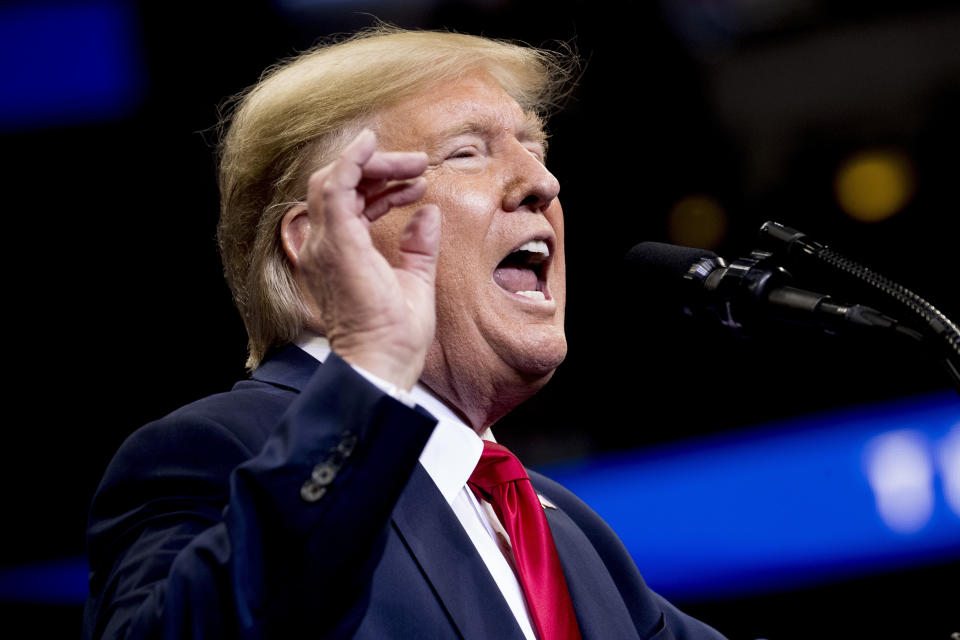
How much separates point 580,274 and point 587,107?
0.47m

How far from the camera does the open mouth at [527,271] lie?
63.3 inches

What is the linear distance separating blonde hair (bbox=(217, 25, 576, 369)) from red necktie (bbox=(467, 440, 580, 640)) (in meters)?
0.38

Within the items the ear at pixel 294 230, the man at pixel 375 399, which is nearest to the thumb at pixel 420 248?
the man at pixel 375 399

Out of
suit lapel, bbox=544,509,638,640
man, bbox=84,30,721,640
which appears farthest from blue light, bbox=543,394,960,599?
suit lapel, bbox=544,509,638,640

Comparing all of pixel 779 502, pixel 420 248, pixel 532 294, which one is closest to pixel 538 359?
pixel 532 294

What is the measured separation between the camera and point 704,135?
281 centimetres

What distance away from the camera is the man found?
0.90 m

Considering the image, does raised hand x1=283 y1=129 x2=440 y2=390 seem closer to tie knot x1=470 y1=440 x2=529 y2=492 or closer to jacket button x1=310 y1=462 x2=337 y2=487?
jacket button x1=310 y1=462 x2=337 y2=487

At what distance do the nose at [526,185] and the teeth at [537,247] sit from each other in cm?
5

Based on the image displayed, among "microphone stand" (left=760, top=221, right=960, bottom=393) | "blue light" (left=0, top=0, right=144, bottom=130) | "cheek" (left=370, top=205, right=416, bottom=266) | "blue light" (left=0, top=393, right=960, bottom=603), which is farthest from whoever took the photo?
"blue light" (left=0, top=393, right=960, bottom=603)

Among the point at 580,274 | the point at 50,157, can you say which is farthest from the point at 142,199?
the point at 580,274

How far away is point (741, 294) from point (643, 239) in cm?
161

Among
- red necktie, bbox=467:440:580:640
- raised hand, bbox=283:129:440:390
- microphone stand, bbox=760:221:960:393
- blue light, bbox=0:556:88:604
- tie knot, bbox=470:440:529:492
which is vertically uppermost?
microphone stand, bbox=760:221:960:393

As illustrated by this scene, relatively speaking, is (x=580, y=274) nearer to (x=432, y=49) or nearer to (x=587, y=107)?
(x=587, y=107)
